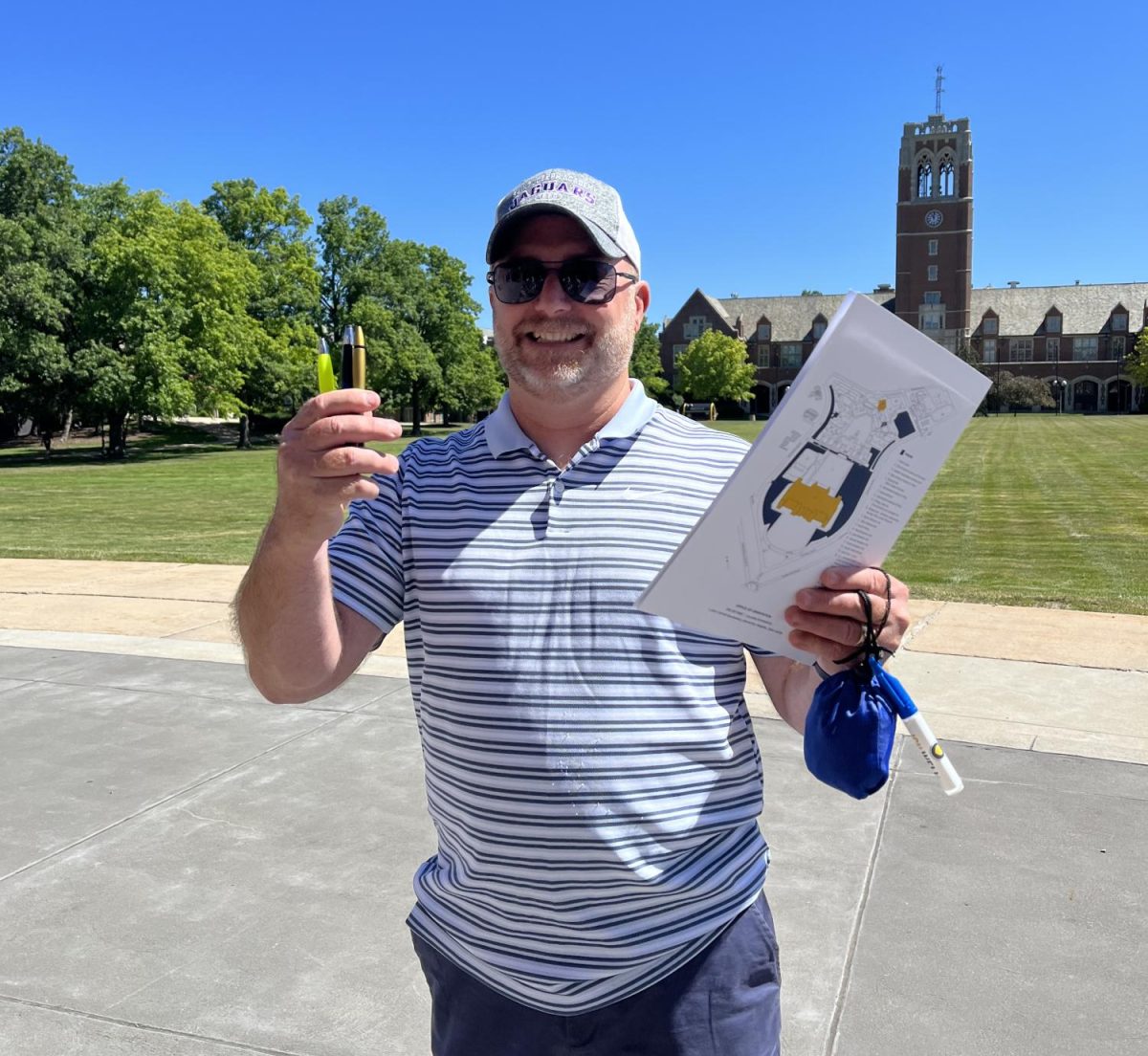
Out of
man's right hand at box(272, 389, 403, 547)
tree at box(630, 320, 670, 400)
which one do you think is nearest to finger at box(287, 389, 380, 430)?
man's right hand at box(272, 389, 403, 547)

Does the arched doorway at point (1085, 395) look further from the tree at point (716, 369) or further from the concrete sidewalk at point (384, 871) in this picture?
the concrete sidewalk at point (384, 871)

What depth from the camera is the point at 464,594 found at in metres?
1.74

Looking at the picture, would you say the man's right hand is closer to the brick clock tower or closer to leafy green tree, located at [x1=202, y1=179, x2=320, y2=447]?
leafy green tree, located at [x1=202, y1=179, x2=320, y2=447]

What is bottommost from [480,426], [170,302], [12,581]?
[12,581]

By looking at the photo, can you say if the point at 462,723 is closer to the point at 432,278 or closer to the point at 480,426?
Answer: the point at 480,426

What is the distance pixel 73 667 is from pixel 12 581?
3.82 metres

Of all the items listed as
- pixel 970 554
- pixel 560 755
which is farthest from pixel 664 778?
pixel 970 554

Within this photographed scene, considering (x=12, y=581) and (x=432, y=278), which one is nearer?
(x=12, y=581)

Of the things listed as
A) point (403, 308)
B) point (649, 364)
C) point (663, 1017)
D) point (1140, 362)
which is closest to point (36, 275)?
point (403, 308)

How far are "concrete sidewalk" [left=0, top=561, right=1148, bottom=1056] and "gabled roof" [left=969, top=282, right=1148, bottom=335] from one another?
92396mm

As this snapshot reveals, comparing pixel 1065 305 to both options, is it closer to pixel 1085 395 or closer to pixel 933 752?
pixel 1085 395

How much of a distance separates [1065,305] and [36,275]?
82.4 meters

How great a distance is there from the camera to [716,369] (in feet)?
275

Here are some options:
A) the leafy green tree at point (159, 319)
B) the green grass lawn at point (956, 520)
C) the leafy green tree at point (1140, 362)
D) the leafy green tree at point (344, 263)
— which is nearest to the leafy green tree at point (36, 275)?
the leafy green tree at point (159, 319)
